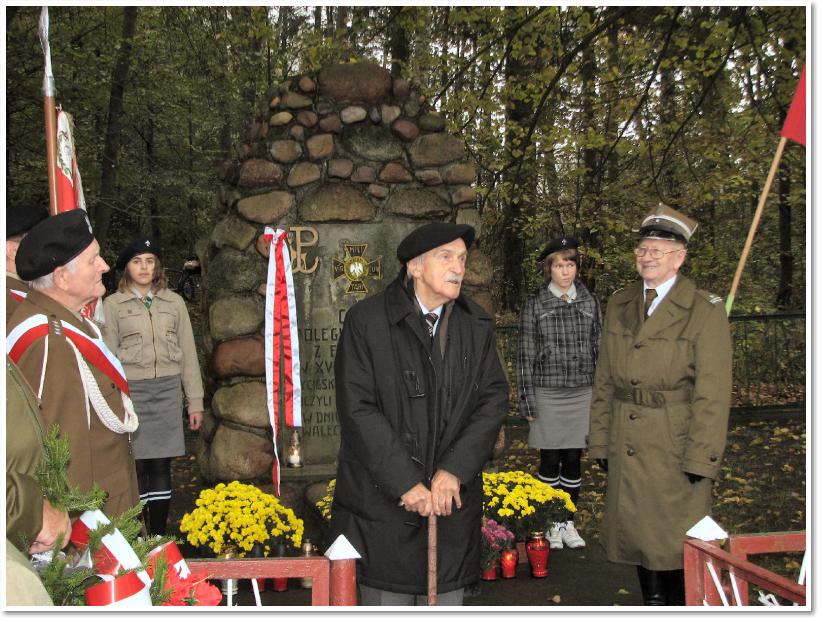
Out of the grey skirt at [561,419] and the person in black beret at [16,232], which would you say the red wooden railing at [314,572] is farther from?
the grey skirt at [561,419]

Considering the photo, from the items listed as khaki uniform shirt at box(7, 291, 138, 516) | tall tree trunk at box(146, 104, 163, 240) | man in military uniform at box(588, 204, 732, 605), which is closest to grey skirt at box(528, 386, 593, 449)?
man in military uniform at box(588, 204, 732, 605)

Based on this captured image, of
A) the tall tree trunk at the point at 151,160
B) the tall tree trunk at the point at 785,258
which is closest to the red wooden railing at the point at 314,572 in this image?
the tall tree trunk at the point at 151,160

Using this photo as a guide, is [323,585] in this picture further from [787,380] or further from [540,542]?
[787,380]

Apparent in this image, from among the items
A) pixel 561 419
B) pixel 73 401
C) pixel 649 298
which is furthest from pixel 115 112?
pixel 649 298

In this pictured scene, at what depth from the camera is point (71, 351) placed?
10.5 ft

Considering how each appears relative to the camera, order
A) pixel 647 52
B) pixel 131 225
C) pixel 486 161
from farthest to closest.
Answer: pixel 131 225 < pixel 486 161 < pixel 647 52

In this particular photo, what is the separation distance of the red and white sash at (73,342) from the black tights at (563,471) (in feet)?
10.2

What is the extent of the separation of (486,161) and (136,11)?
22.1 feet

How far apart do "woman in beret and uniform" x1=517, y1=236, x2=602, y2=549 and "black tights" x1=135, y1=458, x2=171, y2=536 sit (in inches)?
94.4

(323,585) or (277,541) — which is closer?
(323,585)

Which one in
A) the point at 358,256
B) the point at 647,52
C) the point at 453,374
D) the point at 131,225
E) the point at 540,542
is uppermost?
the point at 647,52

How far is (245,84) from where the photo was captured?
58.0 ft

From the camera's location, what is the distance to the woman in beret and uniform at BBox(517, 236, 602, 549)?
5520 mm

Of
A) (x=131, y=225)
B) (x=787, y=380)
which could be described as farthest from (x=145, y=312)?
(x=131, y=225)
